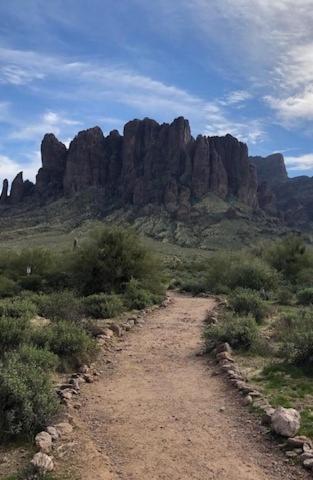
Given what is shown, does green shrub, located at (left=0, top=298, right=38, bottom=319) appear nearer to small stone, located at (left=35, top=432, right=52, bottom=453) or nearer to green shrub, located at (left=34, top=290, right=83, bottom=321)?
green shrub, located at (left=34, top=290, right=83, bottom=321)

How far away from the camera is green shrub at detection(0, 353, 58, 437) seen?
735 cm

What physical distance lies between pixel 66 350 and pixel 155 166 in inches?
5327

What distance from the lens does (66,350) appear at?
12.0m

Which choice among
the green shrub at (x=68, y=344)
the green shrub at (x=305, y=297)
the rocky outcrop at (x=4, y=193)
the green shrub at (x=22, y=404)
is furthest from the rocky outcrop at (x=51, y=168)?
the green shrub at (x=22, y=404)

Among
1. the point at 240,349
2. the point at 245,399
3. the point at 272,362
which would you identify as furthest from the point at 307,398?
the point at 240,349

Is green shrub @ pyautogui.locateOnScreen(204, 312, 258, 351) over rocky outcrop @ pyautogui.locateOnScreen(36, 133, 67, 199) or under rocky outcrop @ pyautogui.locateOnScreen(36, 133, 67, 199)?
under

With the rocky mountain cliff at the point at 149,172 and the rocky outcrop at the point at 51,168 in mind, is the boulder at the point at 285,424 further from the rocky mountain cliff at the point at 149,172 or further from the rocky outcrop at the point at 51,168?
the rocky outcrop at the point at 51,168

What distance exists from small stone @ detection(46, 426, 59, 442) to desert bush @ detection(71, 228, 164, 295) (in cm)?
1868

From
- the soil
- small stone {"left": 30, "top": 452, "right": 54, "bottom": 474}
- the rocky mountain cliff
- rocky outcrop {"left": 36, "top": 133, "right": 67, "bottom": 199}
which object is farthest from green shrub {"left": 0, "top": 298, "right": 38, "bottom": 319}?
rocky outcrop {"left": 36, "top": 133, "right": 67, "bottom": 199}

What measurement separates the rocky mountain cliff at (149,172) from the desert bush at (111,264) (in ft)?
314

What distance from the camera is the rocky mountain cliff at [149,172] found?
134875mm

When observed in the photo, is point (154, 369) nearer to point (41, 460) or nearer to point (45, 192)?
point (41, 460)

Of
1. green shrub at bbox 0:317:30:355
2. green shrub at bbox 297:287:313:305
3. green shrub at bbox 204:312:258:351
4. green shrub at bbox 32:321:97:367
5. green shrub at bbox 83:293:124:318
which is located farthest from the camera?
green shrub at bbox 297:287:313:305

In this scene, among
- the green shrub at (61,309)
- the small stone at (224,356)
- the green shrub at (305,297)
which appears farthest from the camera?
the green shrub at (305,297)
